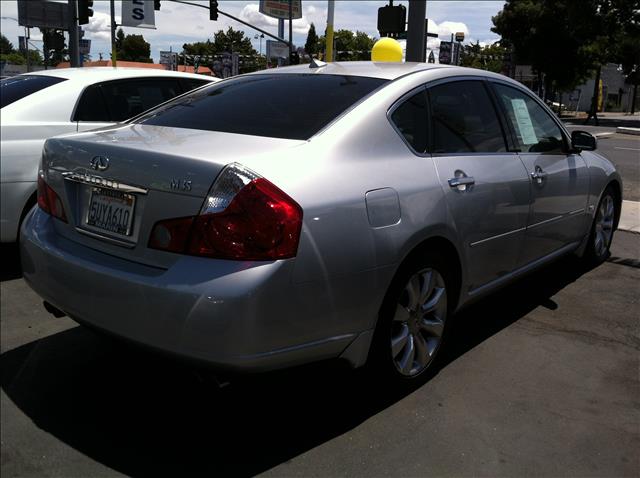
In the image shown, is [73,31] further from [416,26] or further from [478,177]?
[478,177]

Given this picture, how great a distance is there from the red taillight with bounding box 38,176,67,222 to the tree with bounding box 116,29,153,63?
111962 millimetres

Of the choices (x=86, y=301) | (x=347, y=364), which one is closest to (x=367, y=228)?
(x=347, y=364)

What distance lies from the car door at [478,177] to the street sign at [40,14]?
50690 mm

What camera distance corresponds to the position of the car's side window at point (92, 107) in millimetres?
5195

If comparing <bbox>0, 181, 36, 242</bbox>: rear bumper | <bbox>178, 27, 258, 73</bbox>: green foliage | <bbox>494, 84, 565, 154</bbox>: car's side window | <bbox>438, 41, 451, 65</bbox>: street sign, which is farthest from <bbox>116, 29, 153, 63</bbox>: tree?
<bbox>494, 84, 565, 154</bbox>: car's side window

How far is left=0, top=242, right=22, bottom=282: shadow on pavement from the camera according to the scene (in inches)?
191

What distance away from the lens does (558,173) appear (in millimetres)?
4184

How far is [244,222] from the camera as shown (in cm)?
229

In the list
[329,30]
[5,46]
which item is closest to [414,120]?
[329,30]

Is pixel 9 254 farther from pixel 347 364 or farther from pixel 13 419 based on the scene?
pixel 347 364

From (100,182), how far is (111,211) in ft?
0.48

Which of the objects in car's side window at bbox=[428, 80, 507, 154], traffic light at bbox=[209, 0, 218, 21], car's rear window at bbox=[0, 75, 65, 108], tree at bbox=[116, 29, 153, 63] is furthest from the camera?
tree at bbox=[116, 29, 153, 63]

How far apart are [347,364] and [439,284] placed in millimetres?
745

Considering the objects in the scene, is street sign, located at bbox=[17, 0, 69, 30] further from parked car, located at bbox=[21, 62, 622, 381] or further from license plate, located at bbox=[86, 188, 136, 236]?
license plate, located at bbox=[86, 188, 136, 236]
